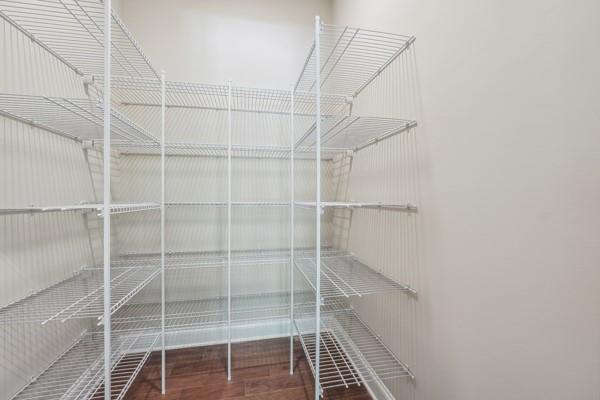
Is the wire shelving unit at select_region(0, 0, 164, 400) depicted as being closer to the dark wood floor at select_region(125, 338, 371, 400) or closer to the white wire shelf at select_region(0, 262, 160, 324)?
the white wire shelf at select_region(0, 262, 160, 324)

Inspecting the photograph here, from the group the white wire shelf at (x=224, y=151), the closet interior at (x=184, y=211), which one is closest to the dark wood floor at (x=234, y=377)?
the closet interior at (x=184, y=211)

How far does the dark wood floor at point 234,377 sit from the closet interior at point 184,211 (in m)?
0.06

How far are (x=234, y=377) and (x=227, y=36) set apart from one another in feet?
7.52

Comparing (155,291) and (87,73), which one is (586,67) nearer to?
(87,73)

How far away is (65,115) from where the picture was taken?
1.10 m

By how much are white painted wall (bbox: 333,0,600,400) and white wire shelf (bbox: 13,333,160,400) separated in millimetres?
1455

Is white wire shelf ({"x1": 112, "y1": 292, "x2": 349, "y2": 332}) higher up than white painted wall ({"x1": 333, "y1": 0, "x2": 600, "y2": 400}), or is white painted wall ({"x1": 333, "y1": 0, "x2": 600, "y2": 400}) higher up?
white painted wall ({"x1": 333, "y1": 0, "x2": 600, "y2": 400})

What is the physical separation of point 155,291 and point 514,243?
2012mm

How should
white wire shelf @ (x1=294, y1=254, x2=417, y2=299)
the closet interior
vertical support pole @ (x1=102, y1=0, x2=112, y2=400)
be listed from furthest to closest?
white wire shelf @ (x1=294, y1=254, x2=417, y2=299), the closet interior, vertical support pole @ (x1=102, y1=0, x2=112, y2=400)

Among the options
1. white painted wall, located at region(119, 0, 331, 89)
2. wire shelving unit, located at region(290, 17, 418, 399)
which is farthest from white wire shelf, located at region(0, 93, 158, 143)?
wire shelving unit, located at region(290, 17, 418, 399)

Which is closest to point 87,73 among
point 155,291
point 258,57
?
point 258,57

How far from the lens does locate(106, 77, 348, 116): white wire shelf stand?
Result: 1.66 m

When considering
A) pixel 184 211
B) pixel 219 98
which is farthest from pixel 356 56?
pixel 184 211

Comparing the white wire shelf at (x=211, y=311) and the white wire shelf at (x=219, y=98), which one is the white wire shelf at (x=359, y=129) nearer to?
the white wire shelf at (x=219, y=98)
